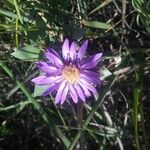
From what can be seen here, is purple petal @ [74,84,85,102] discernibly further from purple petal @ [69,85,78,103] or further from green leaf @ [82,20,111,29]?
green leaf @ [82,20,111,29]

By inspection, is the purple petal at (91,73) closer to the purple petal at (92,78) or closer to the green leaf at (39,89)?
the purple petal at (92,78)

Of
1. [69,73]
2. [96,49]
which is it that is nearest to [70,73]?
[69,73]

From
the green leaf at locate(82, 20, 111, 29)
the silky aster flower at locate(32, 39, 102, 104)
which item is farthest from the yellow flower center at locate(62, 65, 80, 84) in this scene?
the green leaf at locate(82, 20, 111, 29)

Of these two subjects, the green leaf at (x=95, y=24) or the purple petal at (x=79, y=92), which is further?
the green leaf at (x=95, y=24)

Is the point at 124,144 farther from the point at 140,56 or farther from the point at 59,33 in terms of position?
the point at 59,33

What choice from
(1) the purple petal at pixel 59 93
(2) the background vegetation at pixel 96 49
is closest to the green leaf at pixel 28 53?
(2) the background vegetation at pixel 96 49

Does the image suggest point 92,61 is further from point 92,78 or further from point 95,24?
point 95,24

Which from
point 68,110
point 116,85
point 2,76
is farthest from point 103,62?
point 2,76

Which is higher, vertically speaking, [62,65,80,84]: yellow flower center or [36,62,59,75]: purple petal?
[36,62,59,75]: purple petal
